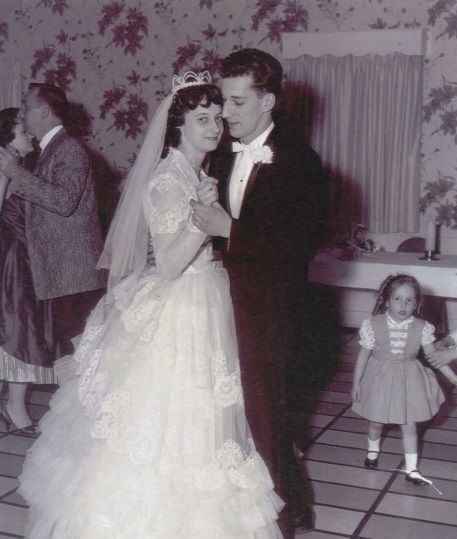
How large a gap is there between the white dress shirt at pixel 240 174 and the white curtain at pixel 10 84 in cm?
531

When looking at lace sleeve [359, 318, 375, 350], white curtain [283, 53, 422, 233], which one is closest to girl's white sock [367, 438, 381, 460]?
lace sleeve [359, 318, 375, 350]

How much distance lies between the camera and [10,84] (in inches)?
294

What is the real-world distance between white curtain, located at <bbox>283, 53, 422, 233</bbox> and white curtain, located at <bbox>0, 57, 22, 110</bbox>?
9.14ft

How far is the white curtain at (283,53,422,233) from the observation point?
237 inches

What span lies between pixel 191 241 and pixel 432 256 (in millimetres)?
3098

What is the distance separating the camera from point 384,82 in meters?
6.02

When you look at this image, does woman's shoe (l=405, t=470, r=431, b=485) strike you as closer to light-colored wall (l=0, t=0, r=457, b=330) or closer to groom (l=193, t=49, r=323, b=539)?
groom (l=193, t=49, r=323, b=539)

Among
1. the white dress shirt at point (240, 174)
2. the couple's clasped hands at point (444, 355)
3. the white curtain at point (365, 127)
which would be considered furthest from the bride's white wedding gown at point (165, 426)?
the white curtain at point (365, 127)

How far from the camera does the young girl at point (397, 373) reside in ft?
10.7

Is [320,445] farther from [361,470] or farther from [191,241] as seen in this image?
[191,241]

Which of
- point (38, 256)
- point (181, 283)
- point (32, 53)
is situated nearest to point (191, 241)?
point (181, 283)

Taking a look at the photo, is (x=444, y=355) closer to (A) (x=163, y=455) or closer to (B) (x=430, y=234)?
(A) (x=163, y=455)

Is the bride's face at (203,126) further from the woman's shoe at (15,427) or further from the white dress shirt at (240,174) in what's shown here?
the woman's shoe at (15,427)

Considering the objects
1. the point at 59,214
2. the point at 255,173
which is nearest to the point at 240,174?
the point at 255,173
